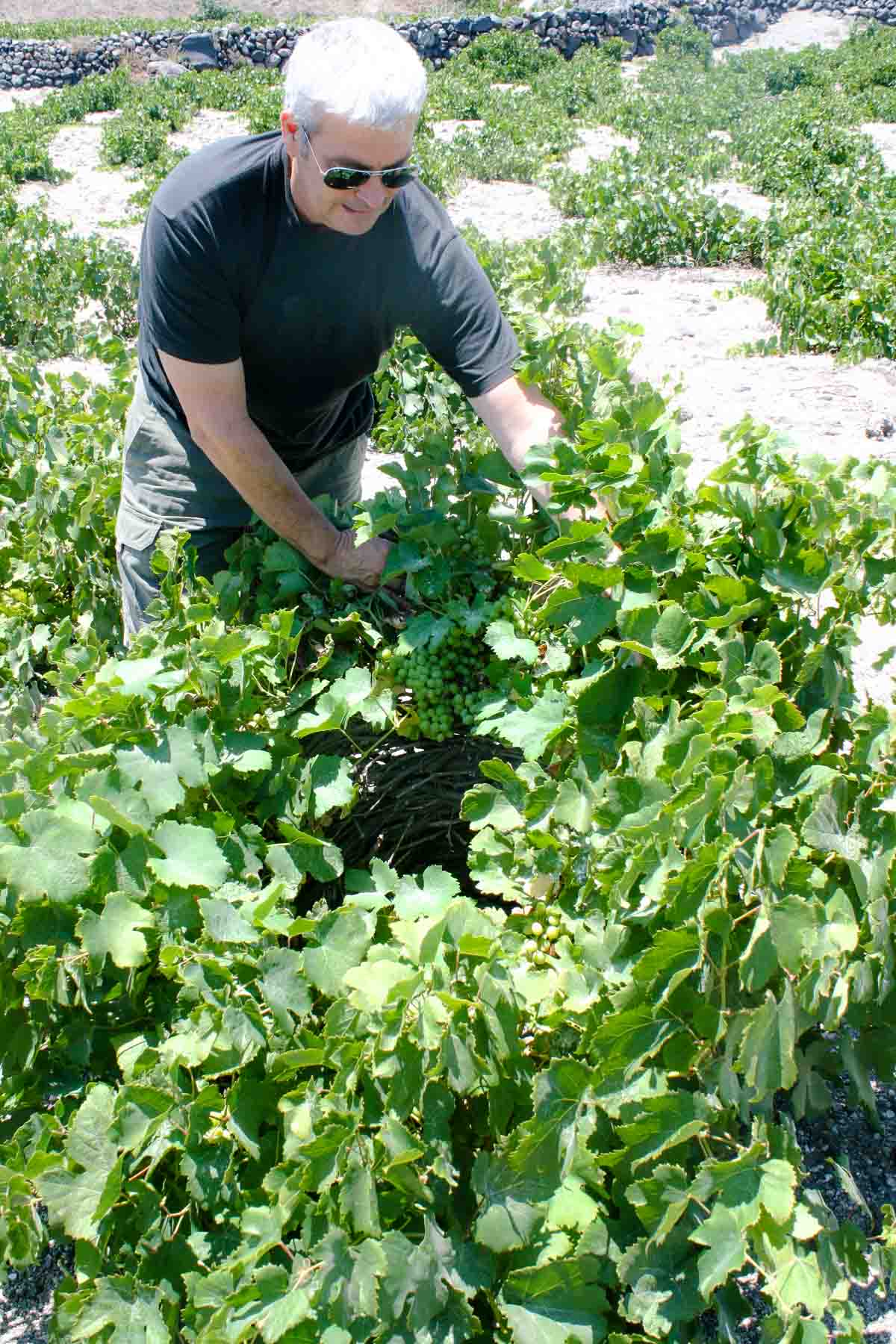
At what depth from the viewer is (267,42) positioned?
23.9 m

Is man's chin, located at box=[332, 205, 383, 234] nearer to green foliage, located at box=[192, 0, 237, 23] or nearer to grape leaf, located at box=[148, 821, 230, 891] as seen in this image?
grape leaf, located at box=[148, 821, 230, 891]

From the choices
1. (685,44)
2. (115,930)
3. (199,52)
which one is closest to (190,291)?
(115,930)

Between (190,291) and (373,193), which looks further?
(190,291)

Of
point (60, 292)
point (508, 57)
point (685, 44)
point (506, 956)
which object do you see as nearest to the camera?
point (506, 956)

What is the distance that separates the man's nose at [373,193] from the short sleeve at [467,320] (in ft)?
0.83

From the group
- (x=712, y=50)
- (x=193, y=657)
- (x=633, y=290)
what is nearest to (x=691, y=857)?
(x=193, y=657)

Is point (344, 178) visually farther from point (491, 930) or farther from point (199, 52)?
point (199, 52)

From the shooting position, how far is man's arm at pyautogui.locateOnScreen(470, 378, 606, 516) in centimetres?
238

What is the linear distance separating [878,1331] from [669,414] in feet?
5.60

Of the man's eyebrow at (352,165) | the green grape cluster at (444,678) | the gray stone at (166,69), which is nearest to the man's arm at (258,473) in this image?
the green grape cluster at (444,678)

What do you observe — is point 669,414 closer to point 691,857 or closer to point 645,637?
point 645,637

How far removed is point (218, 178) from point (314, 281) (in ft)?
0.93

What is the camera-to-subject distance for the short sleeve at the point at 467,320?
242 centimetres

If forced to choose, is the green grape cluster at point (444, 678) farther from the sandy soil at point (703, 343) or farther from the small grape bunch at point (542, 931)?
the sandy soil at point (703, 343)
